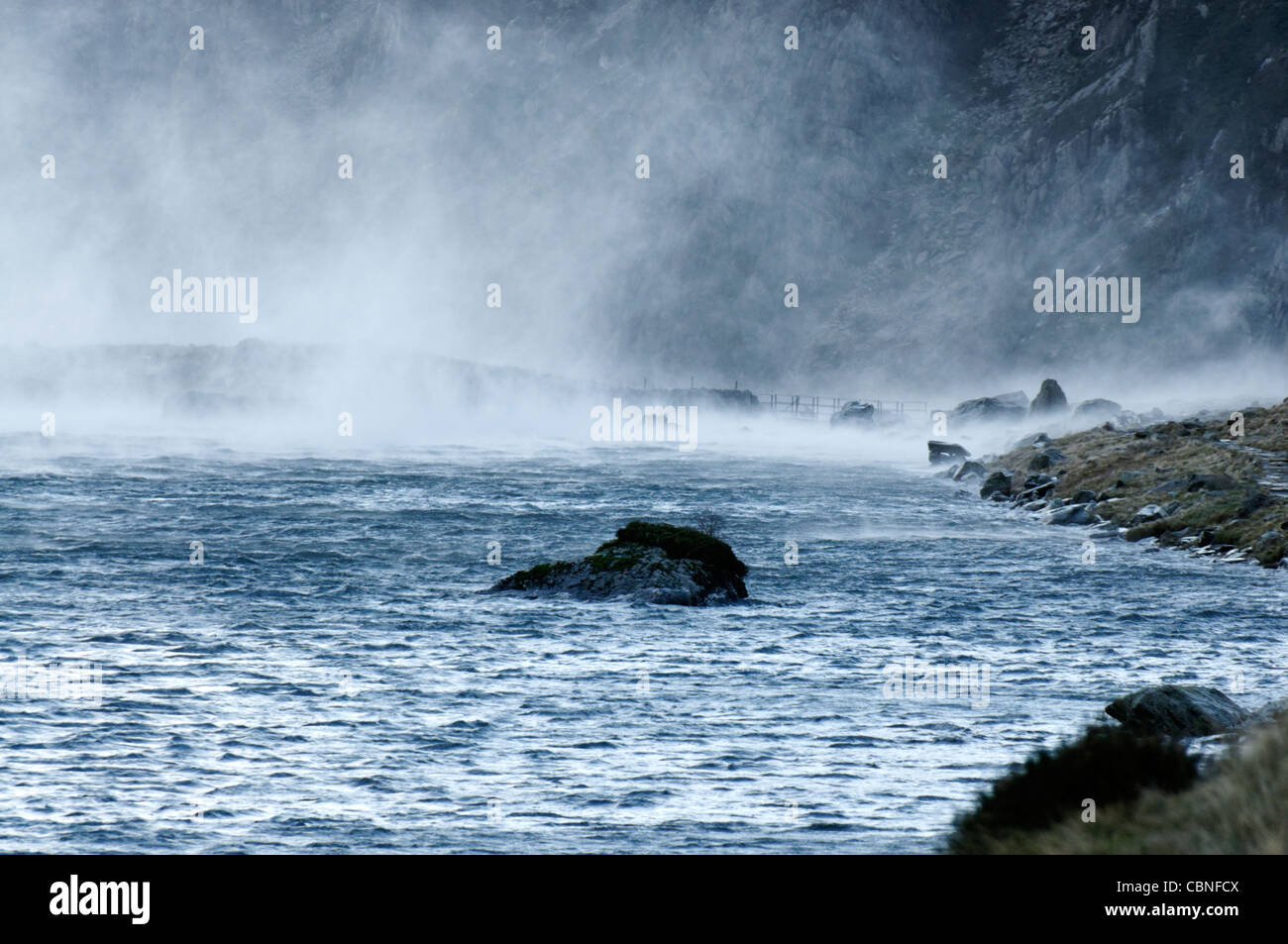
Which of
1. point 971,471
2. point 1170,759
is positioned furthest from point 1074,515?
point 1170,759

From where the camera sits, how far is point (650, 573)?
33.2m

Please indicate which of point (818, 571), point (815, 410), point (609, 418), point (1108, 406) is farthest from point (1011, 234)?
point (818, 571)

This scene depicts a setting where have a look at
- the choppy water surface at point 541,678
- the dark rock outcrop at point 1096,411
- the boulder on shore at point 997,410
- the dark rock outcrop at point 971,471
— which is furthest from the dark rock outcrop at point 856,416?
the choppy water surface at point 541,678

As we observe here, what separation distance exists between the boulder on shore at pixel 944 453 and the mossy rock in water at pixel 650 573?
54358 millimetres

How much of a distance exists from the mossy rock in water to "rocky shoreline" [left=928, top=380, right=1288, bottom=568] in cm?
1385

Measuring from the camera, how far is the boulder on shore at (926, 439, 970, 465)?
3440 inches

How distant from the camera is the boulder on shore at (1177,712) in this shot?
19.3m

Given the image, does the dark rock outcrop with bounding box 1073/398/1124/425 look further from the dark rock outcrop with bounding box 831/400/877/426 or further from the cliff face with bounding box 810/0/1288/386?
the cliff face with bounding box 810/0/1288/386

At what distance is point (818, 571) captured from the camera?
39406 mm

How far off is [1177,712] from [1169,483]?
3447 cm

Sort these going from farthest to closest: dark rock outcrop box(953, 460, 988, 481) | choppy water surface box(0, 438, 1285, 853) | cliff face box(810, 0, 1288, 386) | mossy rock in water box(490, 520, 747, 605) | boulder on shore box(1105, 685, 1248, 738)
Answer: cliff face box(810, 0, 1288, 386), dark rock outcrop box(953, 460, 988, 481), mossy rock in water box(490, 520, 747, 605), boulder on shore box(1105, 685, 1248, 738), choppy water surface box(0, 438, 1285, 853)

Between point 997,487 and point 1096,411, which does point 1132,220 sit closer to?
point 1096,411

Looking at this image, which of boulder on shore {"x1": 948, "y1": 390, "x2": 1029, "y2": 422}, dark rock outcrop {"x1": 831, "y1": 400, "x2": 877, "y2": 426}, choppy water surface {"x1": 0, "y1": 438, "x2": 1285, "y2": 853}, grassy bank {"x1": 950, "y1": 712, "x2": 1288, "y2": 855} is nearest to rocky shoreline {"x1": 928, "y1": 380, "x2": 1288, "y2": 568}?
choppy water surface {"x1": 0, "y1": 438, "x2": 1285, "y2": 853}
